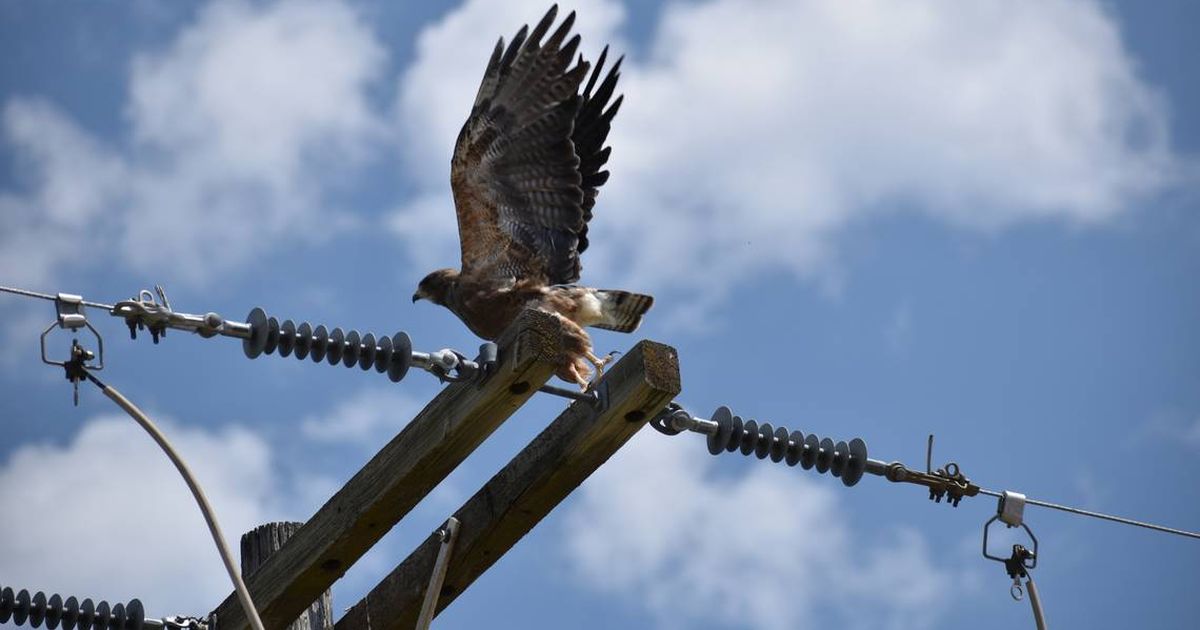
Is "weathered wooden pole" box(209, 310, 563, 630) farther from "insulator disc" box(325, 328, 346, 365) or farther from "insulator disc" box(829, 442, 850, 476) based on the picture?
"insulator disc" box(829, 442, 850, 476)

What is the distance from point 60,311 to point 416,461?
1.20 metres

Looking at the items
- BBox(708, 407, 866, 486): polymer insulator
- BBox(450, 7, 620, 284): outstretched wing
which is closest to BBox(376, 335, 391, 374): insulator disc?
BBox(708, 407, 866, 486): polymer insulator

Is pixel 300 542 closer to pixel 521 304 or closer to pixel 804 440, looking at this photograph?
pixel 804 440

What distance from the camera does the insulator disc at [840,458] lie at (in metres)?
5.62

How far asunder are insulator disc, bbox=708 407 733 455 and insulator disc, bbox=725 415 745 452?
2cm

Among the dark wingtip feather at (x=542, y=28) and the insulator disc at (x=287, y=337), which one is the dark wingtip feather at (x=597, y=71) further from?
the insulator disc at (x=287, y=337)

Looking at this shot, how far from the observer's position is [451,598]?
542 centimetres

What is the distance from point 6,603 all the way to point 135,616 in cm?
40

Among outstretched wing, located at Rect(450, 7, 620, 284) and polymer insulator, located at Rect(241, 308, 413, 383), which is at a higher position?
outstretched wing, located at Rect(450, 7, 620, 284)

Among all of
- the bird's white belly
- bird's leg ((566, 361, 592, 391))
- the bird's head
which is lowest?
bird's leg ((566, 361, 592, 391))

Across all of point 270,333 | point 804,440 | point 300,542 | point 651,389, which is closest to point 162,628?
point 300,542

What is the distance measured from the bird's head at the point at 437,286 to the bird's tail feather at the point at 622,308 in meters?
0.80

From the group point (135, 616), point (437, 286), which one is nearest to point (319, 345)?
point (135, 616)

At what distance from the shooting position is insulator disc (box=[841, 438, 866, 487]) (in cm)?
565
